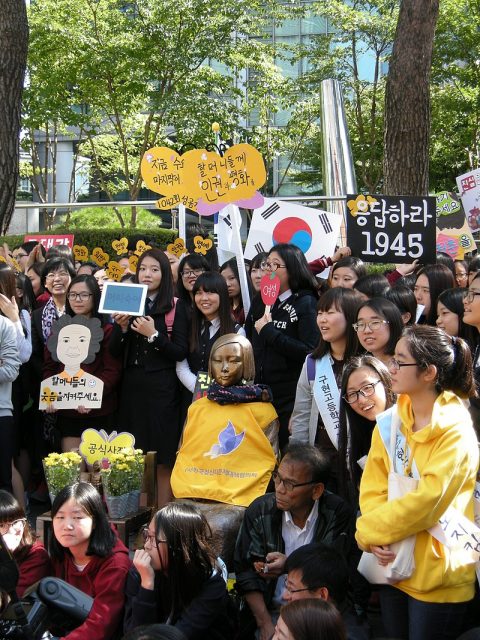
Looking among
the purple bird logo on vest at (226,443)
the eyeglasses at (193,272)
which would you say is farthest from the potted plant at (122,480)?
the eyeglasses at (193,272)

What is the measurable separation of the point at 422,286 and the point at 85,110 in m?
17.1

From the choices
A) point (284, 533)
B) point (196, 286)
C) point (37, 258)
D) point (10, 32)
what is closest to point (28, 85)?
point (10, 32)

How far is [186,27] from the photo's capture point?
16438 mm

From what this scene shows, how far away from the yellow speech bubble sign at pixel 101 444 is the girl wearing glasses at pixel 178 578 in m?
1.40

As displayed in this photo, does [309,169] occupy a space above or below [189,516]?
above

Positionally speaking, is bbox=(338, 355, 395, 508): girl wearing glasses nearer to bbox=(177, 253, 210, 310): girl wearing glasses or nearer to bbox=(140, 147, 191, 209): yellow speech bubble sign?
bbox=(177, 253, 210, 310): girl wearing glasses

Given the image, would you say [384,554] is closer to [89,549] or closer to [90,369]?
[89,549]

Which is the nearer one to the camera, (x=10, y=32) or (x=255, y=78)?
(x=10, y=32)

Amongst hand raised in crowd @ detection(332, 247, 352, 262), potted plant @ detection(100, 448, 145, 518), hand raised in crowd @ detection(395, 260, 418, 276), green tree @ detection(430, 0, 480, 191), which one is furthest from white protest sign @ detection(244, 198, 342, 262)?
green tree @ detection(430, 0, 480, 191)

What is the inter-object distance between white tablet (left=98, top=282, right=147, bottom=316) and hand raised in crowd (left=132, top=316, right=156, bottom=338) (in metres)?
0.07

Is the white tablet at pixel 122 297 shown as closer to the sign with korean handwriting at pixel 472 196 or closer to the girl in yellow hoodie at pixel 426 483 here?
the girl in yellow hoodie at pixel 426 483

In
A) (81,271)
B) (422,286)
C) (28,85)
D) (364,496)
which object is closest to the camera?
(364,496)

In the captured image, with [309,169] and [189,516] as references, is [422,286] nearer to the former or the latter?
[189,516]

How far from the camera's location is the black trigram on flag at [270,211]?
6820mm
